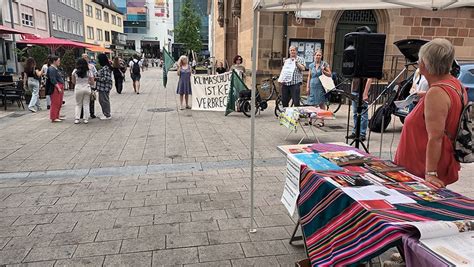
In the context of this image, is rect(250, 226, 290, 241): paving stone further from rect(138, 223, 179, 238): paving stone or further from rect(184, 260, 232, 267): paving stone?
rect(138, 223, 179, 238): paving stone

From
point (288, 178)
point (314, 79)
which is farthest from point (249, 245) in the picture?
point (314, 79)

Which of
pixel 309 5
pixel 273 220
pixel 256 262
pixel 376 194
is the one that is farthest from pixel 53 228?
pixel 309 5

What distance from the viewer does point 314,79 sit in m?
9.13

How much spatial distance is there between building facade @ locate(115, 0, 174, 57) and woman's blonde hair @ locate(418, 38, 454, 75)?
293 feet

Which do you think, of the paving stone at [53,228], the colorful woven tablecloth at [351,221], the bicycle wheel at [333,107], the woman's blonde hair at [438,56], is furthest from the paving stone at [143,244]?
the bicycle wheel at [333,107]

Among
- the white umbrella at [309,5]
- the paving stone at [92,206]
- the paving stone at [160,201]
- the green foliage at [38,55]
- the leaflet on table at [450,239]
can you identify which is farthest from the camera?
the green foliage at [38,55]

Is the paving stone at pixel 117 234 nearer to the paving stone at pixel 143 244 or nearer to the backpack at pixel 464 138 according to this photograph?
the paving stone at pixel 143 244

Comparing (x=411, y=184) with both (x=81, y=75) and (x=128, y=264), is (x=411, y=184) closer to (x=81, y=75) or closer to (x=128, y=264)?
(x=128, y=264)

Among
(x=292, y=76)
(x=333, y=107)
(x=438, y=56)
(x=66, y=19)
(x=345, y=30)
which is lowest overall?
(x=333, y=107)

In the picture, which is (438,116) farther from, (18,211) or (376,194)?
(18,211)

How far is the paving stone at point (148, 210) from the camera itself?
4047mm

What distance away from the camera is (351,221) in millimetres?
2002

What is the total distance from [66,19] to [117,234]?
4691cm

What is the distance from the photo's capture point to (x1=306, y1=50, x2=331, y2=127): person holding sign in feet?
29.3
